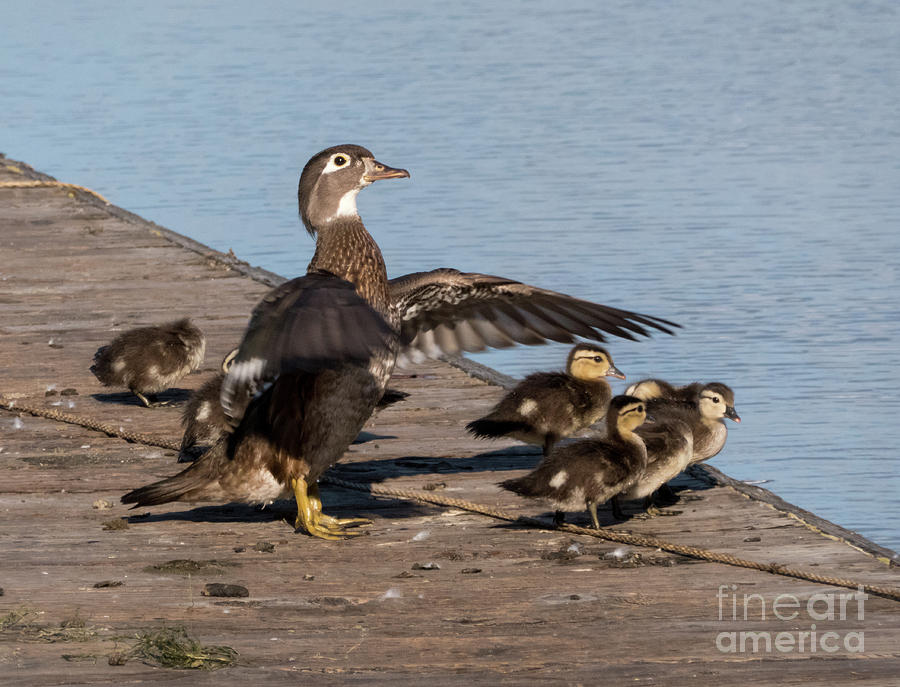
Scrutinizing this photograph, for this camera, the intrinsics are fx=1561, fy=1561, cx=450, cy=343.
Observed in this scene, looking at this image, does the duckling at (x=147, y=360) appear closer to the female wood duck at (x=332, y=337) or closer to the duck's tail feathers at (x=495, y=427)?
the female wood duck at (x=332, y=337)

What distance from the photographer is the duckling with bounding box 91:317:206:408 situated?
31.3 feet

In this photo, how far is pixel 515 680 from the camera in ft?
17.6

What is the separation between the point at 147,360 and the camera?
951cm

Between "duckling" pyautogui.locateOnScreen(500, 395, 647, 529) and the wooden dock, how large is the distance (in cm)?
20

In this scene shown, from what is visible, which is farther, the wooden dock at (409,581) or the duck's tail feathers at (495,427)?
the duck's tail feathers at (495,427)

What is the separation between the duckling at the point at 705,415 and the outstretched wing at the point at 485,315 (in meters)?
0.54

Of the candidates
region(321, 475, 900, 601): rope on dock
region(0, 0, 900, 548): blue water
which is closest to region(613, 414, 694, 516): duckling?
region(321, 475, 900, 601): rope on dock

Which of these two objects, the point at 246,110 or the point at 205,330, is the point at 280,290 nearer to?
the point at 205,330

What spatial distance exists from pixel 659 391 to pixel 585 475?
87.5 inches

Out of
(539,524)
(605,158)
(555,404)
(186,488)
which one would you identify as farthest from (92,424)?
(605,158)

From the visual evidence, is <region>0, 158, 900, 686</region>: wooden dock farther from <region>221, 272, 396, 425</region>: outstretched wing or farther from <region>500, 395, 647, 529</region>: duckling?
<region>221, 272, 396, 425</region>: outstretched wing

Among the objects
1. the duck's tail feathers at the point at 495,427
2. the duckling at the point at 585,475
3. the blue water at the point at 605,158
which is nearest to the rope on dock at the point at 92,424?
the duck's tail feathers at the point at 495,427

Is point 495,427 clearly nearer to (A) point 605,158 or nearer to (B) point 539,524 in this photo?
(B) point 539,524

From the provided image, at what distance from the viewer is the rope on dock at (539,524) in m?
6.36
